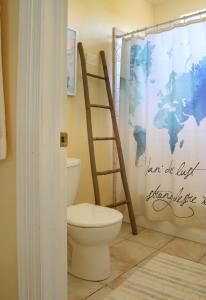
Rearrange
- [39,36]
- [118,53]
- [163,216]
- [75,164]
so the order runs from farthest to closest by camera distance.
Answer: [118,53] → [163,216] → [75,164] → [39,36]

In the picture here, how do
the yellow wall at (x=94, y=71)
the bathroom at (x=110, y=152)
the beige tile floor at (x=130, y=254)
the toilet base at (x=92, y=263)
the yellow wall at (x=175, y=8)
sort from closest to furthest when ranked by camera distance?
the beige tile floor at (x=130, y=254) → the toilet base at (x=92, y=263) → the bathroom at (x=110, y=152) → the yellow wall at (x=94, y=71) → the yellow wall at (x=175, y=8)

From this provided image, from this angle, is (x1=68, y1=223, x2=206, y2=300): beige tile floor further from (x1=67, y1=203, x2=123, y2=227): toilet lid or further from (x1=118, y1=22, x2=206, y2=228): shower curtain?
(x1=67, y1=203, x2=123, y2=227): toilet lid

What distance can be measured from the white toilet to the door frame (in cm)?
53

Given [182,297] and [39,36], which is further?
[182,297]

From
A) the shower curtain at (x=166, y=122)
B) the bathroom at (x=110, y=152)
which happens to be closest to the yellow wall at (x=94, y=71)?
the bathroom at (x=110, y=152)

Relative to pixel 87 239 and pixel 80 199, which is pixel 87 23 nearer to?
pixel 80 199

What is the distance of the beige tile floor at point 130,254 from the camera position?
5.18ft

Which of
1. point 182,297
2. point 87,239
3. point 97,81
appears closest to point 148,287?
point 182,297

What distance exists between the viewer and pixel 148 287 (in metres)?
1.60

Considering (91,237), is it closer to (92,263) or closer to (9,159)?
(92,263)

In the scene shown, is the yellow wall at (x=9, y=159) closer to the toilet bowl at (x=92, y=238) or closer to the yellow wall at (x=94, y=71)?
the toilet bowl at (x=92, y=238)

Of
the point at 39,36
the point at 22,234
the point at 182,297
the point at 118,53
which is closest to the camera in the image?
the point at 39,36

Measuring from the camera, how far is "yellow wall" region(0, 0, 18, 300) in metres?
1.07

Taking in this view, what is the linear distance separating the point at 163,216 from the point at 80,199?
0.76 metres
